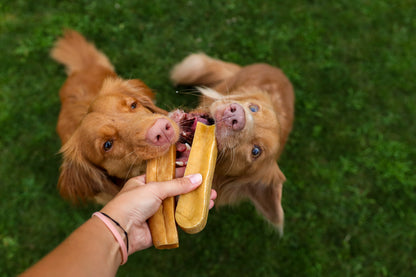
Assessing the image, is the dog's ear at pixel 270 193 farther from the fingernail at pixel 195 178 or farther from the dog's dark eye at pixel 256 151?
the fingernail at pixel 195 178

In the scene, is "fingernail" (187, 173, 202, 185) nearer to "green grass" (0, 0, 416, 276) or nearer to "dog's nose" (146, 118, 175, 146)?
"dog's nose" (146, 118, 175, 146)

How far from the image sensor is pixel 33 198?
176 inches

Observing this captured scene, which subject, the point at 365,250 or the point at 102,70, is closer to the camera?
the point at 102,70

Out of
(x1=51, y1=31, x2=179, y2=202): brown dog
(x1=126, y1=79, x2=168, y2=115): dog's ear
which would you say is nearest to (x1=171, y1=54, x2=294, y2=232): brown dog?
(x1=126, y1=79, x2=168, y2=115): dog's ear

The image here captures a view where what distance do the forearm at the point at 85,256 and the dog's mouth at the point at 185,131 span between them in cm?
97

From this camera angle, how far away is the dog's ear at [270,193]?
333 centimetres

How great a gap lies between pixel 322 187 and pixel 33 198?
187 inches

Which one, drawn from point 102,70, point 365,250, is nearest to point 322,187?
point 365,250

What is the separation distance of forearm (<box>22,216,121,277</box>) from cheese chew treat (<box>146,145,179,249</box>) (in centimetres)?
34

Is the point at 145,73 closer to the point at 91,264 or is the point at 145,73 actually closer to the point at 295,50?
the point at 295,50

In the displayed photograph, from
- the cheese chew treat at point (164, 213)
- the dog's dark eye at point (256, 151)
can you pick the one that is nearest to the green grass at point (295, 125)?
the dog's dark eye at point (256, 151)

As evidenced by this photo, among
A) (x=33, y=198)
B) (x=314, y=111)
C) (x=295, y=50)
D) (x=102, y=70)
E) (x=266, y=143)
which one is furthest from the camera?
(x=295, y=50)

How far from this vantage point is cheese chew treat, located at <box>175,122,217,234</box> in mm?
2137

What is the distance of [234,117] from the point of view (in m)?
2.64
